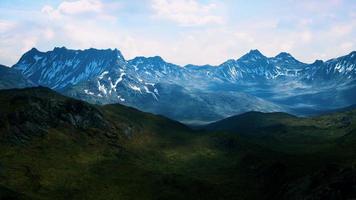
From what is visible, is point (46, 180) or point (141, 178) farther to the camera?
point (141, 178)

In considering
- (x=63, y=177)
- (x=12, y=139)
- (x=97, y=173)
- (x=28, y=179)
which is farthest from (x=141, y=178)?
(x=12, y=139)

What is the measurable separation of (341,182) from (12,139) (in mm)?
133208

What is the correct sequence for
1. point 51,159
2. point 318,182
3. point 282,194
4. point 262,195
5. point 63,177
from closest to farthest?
point 318,182 < point 282,194 < point 262,195 < point 63,177 < point 51,159

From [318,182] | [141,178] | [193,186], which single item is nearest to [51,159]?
[141,178]

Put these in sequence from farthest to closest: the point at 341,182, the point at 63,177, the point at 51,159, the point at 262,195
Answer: the point at 51,159
the point at 63,177
the point at 262,195
the point at 341,182

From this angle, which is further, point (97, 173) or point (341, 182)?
point (97, 173)

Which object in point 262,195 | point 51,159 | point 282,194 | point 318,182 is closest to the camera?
point 318,182

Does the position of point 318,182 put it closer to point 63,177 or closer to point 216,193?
point 216,193

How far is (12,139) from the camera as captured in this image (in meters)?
199

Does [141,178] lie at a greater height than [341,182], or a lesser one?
lesser

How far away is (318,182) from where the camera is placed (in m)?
140

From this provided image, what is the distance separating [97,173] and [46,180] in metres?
23.5

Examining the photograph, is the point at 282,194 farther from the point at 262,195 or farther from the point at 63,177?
the point at 63,177

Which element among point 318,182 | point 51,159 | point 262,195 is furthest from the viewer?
point 51,159
